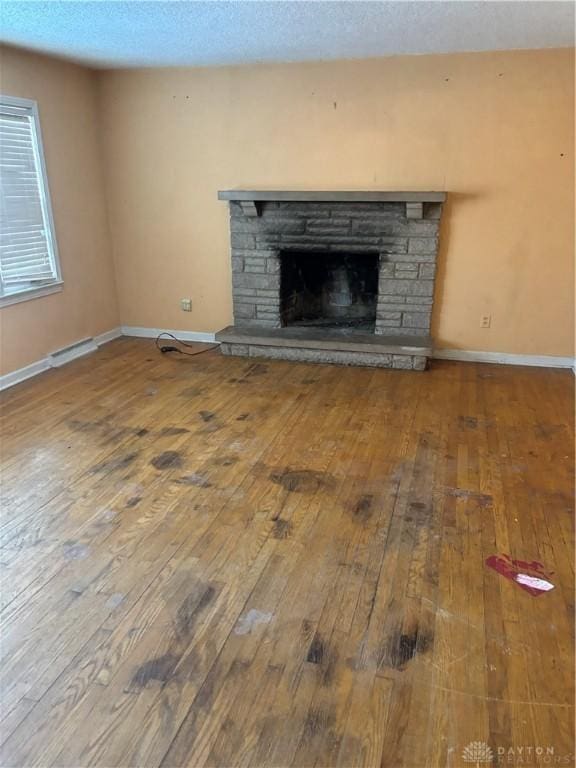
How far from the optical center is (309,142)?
13.8 ft

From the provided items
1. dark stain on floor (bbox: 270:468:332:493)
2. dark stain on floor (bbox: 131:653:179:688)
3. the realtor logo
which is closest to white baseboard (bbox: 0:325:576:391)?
dark stain on floor (bbox: 270:468:332:493)

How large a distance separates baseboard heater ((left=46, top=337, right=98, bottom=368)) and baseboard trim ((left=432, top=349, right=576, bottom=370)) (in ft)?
9.85

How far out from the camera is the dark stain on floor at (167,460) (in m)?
2.79

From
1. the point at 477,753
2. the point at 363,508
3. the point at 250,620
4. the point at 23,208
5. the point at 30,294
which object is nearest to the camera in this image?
the point at 477,753

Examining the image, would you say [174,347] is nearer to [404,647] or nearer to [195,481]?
[195,481]

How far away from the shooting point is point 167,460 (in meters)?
2.85

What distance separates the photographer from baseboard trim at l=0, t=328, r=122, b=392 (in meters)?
3.89

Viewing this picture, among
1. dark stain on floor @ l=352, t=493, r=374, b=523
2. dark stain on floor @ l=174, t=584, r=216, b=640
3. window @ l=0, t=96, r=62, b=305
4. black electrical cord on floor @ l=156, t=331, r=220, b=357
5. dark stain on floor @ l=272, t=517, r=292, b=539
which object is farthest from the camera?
black electrical cord on floor @ l=156, t=331, r=220, b=357

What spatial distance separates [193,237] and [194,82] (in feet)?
4.01

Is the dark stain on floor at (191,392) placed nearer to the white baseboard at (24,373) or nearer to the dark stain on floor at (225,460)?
the dark stain on floor at (225,460)

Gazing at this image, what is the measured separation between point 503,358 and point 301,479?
2496 mm

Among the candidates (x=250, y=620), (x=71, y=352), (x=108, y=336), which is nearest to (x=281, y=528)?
(x=250, y=620)

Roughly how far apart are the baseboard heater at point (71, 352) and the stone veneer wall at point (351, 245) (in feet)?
4.59

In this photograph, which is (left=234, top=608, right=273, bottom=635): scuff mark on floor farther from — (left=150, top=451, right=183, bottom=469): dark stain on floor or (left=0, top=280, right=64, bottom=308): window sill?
(left=0, top=280, right=64, bottom=308): window sill
